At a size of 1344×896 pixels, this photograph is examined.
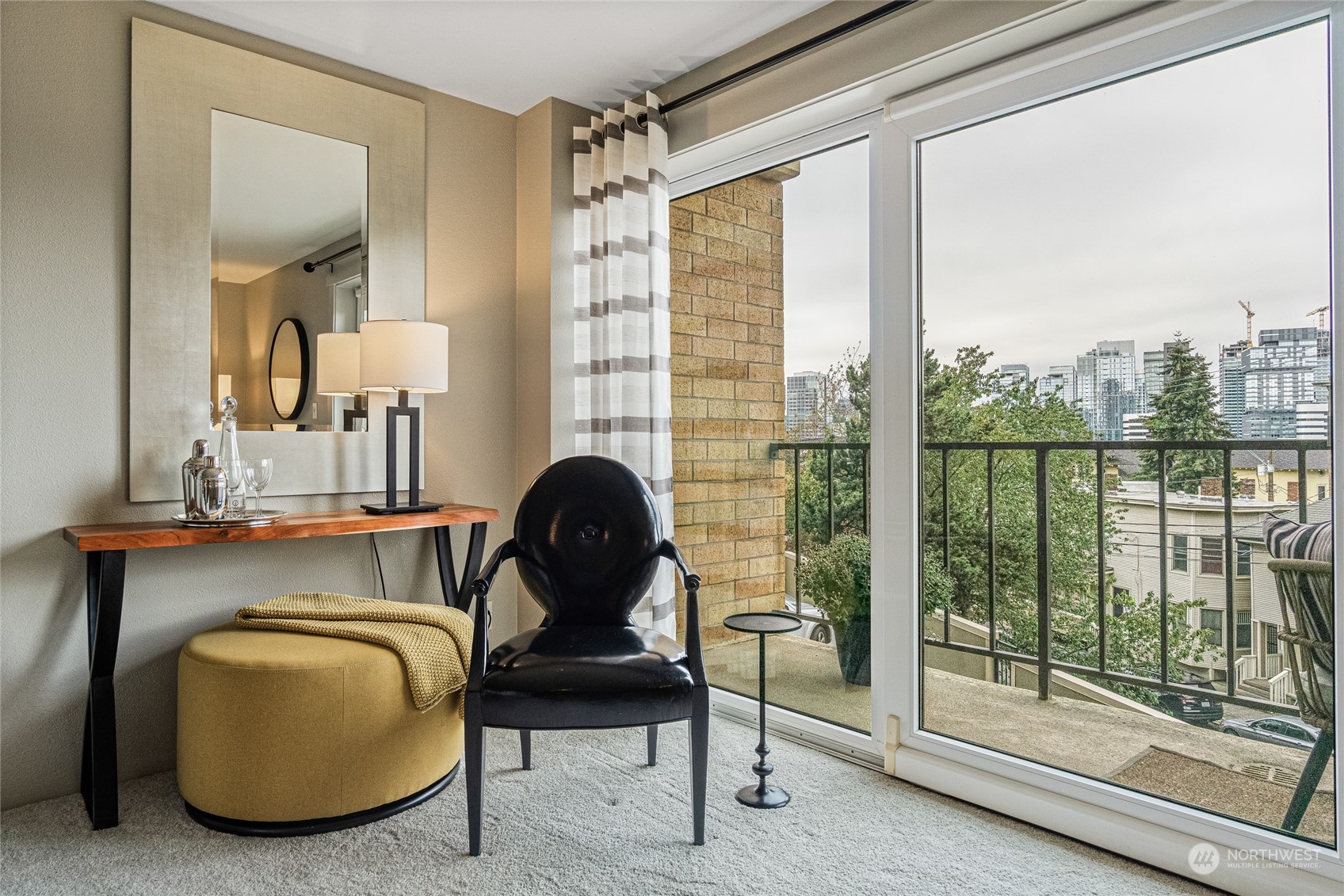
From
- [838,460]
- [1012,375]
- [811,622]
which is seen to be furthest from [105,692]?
[1012,375]

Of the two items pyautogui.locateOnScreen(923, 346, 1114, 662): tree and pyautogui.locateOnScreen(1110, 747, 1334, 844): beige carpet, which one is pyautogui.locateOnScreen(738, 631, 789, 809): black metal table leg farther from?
pyautogui.locateOnScreen(1110, 747, 1334, 844): beige carpet

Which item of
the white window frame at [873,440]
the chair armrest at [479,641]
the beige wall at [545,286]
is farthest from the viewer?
the beige wall at [545,286]

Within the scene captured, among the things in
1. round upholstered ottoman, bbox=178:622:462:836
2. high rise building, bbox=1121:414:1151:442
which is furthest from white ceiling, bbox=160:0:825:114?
round upholstered ottoman, bbox=178:622:462:836

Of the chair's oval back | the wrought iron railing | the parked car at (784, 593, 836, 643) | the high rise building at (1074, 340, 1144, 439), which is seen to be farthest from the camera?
the parked car at (784, 593, 836, 643)

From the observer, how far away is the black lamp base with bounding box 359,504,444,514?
2.80 metres

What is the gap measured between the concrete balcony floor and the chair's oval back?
86 centimetres

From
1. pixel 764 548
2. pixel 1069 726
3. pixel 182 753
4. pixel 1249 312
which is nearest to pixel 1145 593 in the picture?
pixel 1069 726

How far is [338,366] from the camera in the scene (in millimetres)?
2947

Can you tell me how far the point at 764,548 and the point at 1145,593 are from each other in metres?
1.31

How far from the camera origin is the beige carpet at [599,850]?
1.92 meters

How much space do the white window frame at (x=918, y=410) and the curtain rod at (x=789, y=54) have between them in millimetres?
183

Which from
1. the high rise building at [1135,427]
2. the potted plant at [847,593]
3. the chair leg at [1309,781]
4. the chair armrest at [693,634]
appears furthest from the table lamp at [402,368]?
the chair leg at [1309,781]

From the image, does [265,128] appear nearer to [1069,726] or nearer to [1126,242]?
[1126,242]

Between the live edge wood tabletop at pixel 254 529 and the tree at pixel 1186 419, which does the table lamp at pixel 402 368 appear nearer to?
the live edge wood tabletop at pixel 254 529
